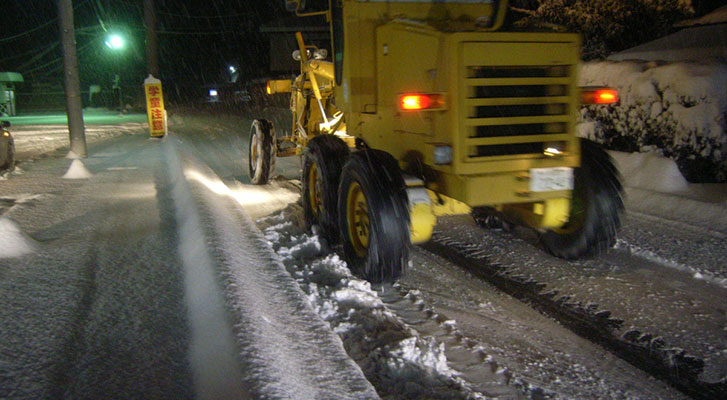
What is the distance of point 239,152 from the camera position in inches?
533

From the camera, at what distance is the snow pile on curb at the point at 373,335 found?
125 inches

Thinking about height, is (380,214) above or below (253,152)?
below

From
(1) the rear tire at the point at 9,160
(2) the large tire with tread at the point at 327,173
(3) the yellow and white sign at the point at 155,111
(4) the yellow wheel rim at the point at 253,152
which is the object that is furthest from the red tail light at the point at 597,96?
(3) the yellow and white sign at the point at 155,111

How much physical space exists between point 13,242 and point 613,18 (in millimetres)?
12379

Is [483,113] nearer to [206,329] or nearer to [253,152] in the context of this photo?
[206,329]

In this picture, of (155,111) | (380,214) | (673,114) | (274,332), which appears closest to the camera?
(274,332)

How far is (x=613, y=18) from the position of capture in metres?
12.4

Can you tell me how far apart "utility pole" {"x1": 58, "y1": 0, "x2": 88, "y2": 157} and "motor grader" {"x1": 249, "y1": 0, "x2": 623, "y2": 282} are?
289 inches

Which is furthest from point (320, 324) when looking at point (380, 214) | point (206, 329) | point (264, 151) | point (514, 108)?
point (264, 151)

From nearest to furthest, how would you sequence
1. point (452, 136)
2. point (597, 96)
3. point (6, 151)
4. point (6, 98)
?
point (452, 136) < point (597, 96) < point (6, 151) < point (6, 98)

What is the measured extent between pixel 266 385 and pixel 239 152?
11459 millimetres

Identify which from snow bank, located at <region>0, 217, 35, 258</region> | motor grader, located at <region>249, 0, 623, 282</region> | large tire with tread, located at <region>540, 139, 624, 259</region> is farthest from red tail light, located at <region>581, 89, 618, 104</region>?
snow bank, located at <region>0, 217, 35, 258</region>

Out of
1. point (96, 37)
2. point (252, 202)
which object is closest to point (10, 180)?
point (252, 202)

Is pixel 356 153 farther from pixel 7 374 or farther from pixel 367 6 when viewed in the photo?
pixel 7 374
